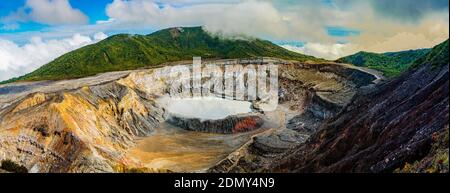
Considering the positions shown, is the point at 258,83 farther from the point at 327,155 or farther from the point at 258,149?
the point at 327,155

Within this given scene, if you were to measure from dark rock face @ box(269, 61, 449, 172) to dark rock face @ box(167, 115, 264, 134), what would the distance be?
172 feet

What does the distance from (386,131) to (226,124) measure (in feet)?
267

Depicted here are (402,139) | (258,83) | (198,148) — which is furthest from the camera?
(258,83)

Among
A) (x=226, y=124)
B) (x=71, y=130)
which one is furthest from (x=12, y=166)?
(x=226, y=124)

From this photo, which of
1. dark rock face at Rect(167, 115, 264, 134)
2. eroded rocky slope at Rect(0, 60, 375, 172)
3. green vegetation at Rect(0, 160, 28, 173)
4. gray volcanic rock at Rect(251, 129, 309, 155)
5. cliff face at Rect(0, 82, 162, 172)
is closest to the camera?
green vegetation at Rect(0, 160, 28, 173)

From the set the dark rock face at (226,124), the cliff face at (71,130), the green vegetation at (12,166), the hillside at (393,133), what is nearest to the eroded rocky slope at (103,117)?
the cliff face at (71,130)

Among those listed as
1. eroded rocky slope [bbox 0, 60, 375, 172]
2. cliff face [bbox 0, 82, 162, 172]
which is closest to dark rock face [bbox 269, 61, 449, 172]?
eroded rocky slope [bbox 0, 60, 375, 172]

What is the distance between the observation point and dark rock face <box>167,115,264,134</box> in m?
→ 136

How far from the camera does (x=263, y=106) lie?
167750 mm

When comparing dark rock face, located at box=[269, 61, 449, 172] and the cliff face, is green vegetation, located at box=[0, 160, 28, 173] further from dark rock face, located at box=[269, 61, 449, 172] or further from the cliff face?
dark rock face, located at box=[269, 61, 449, 172]

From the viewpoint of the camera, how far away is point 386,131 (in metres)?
58.2

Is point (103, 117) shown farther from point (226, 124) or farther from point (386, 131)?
point (386, 131)
